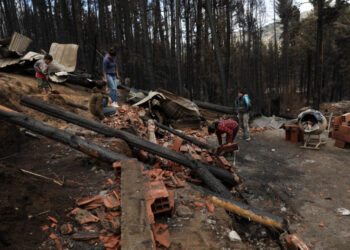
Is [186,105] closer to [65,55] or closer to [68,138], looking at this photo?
[68,138]

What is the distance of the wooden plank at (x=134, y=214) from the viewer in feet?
7.28

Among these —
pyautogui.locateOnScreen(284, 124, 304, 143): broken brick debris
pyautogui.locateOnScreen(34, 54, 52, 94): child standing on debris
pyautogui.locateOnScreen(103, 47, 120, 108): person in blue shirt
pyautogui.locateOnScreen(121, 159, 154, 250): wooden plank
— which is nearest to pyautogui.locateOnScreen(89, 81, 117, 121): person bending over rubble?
pyautogui.locateOnScreen(103, 47, 120, 108): person in blue shirt

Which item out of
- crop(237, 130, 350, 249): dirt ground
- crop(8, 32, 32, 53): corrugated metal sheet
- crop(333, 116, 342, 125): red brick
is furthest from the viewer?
crop(8, 32, 32, 53): corrugated metal sheet

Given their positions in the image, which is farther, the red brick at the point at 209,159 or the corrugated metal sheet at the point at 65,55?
the corrugated metal sheet at the point at 65,55

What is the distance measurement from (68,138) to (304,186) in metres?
5.38

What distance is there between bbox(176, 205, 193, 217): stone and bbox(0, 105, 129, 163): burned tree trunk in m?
1.60

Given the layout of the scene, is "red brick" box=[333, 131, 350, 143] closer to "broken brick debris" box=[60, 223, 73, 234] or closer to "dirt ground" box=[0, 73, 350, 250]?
"dirt ground" box=[0, 73, 350, 250]

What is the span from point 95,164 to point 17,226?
7.30ft

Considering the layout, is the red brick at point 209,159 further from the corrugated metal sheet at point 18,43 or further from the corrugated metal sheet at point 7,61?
the corrugated metal sheet at point 18,43

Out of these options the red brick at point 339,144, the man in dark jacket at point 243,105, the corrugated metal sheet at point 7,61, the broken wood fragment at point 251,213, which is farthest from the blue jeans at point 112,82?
the red brick at point 339,144

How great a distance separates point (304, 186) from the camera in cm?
532

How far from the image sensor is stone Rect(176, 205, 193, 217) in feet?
10.4

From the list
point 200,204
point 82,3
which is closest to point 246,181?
point 200,204

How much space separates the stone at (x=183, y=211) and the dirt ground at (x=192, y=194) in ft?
0.11
